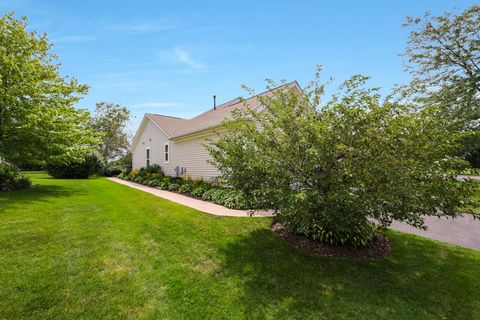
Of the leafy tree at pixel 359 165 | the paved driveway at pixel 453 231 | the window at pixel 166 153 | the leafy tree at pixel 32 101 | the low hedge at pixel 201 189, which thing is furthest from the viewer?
the window at pixel 166 153

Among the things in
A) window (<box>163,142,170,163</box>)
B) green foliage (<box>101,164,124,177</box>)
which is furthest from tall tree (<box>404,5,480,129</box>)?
green foliage (<box>101,164,124,177</box>)

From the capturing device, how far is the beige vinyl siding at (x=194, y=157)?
481 inches

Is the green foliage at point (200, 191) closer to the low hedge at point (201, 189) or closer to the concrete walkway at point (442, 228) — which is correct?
the low hedge at point (201, 189)

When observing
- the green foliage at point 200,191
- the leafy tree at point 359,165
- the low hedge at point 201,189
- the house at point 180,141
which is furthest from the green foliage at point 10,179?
the leafy tree at point 359,165

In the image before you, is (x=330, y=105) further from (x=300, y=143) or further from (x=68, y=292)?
(x=68, y=292)

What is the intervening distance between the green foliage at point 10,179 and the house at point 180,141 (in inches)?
291

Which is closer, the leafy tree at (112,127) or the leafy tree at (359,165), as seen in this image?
the leafy tree at (359,165)

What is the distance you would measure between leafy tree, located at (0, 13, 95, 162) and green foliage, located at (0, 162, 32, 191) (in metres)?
0.54

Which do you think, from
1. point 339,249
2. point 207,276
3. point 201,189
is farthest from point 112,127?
point 339,249

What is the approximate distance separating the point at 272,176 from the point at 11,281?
407cm

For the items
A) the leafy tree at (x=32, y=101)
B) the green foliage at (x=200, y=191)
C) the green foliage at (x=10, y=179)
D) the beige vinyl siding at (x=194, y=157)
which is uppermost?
the leafy tree at (x=32, y=101)

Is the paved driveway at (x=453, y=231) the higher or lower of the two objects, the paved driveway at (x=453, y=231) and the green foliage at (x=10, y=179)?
the lower

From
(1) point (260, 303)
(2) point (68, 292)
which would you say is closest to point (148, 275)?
(2) point (68, 292)

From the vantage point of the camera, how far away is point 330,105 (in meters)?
4.21
